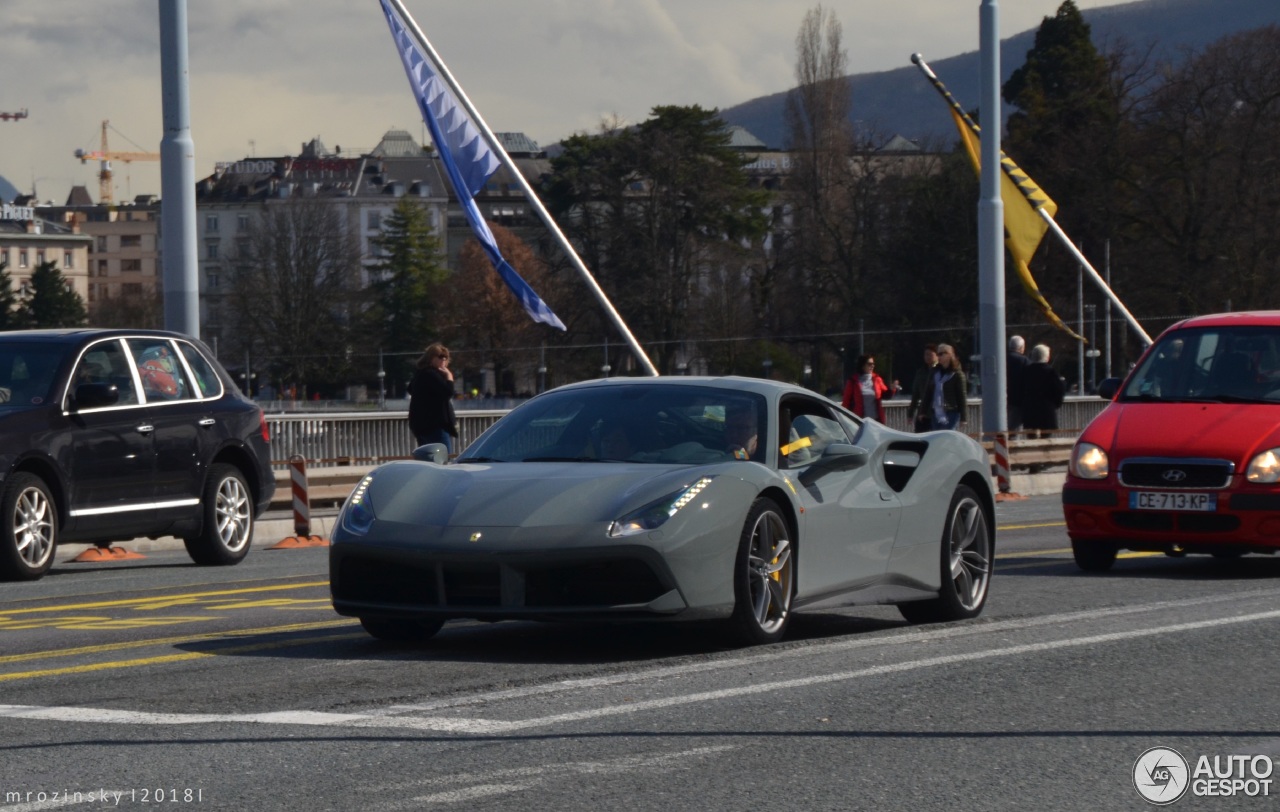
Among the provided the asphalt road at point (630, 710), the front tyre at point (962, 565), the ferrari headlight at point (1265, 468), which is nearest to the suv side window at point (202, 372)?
the asphalt road at point (630, 710)

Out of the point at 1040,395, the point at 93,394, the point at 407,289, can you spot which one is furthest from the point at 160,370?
the point at 407,289

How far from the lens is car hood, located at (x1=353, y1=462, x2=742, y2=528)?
27.3 feet

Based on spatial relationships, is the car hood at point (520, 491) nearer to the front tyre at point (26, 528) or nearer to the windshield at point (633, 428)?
the windshield at point (633, 428)

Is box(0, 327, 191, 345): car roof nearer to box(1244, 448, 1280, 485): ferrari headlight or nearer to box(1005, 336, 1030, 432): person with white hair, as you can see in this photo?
box(1244, 448, 1280, 485): ferrari headlight

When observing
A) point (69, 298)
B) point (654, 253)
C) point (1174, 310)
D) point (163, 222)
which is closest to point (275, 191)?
point (69, 298)

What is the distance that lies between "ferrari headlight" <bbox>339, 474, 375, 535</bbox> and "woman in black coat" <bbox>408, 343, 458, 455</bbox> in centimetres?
1172

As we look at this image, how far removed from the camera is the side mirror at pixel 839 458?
→ 923 cm

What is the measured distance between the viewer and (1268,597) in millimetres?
11570

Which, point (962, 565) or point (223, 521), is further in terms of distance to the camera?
point (223, 521)

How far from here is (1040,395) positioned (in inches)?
1022

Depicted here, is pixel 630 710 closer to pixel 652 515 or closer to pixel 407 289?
pixel 652 515

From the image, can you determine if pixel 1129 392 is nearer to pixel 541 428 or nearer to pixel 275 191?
pixel 541 428

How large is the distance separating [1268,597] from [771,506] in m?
4.20

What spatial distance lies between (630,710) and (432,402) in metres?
13.8
